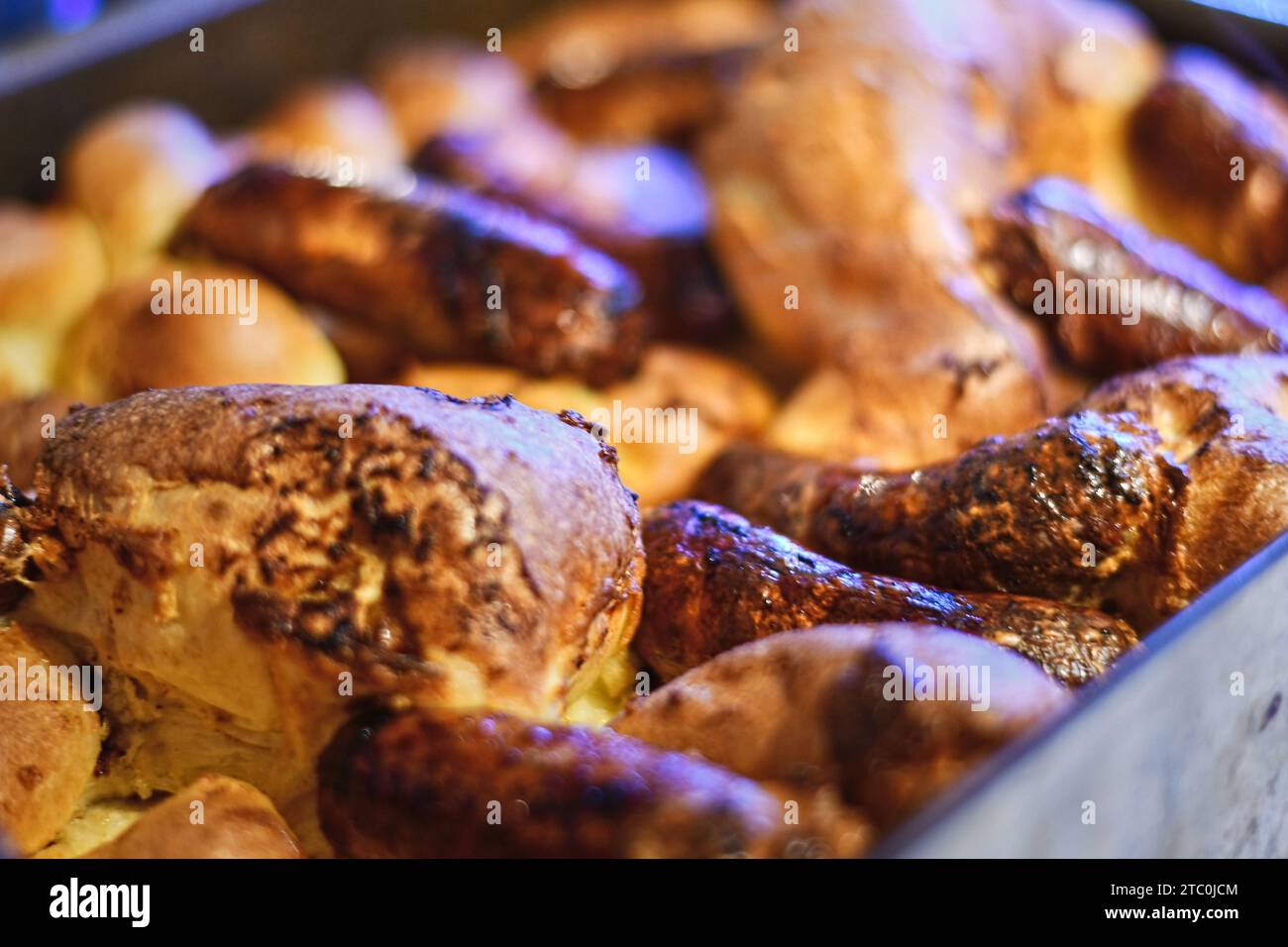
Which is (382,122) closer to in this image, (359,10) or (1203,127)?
(359,10)

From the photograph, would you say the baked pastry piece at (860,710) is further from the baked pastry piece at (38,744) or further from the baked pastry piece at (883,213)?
the baked pastry piece at (883,213)

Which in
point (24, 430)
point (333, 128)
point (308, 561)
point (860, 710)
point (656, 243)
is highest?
point (333, 128)

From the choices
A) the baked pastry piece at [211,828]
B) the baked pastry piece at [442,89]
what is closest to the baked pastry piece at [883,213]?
the baked pastry piece at [442,89]

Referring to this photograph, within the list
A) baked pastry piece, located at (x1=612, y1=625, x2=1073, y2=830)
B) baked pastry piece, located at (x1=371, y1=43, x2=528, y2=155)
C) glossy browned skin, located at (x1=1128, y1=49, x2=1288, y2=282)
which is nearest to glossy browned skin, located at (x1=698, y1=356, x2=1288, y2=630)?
baked pastry piece, located at (x1=612, y1=625, x2=1073, y2=830)

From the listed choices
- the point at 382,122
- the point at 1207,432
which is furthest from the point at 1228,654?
the point at 382,122

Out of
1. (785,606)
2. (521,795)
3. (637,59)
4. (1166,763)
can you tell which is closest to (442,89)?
(637,59)

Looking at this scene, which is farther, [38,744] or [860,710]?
[38,744]

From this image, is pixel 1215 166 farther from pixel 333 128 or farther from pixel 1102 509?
pixel 333 128
